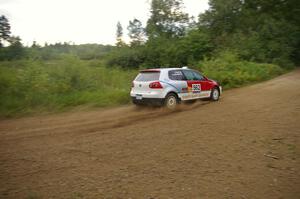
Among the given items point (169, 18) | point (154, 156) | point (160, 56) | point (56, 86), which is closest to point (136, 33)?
point (169, 18)

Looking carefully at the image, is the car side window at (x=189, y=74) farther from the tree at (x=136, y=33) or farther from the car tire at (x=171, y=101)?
the tree at (x=136, y=33)

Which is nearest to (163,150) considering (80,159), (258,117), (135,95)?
(80,159)

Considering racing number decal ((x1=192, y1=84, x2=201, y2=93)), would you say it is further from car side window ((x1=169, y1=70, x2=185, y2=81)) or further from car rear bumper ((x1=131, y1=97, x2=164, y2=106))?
car rear bumper ((x1=131, y1=97, x2=164, y2=106))

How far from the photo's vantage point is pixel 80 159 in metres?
6.12

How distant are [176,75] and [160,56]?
1910 centimetres

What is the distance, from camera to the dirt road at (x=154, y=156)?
15.9ft

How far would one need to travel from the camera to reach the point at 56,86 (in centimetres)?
1424

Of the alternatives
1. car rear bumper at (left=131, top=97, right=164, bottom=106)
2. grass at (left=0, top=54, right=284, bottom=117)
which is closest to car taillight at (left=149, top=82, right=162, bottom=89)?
car rear bumper at (left=131, top=97, right=164, bottom=106)

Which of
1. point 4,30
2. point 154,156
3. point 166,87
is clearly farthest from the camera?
point 4,30

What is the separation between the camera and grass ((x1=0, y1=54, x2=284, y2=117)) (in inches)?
488

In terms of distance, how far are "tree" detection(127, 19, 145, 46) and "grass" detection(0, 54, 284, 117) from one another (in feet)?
77.3

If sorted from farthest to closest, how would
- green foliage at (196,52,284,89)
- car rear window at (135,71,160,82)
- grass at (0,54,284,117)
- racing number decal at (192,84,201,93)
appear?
green foliage at (196,52,284,89) < racing number decal at (192,84,201,93) < grass at (0,54,284,117) < car rear window at (135,71,160,82)

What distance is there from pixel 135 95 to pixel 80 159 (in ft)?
19.7

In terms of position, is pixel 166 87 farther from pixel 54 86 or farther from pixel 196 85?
pixel 54 86
